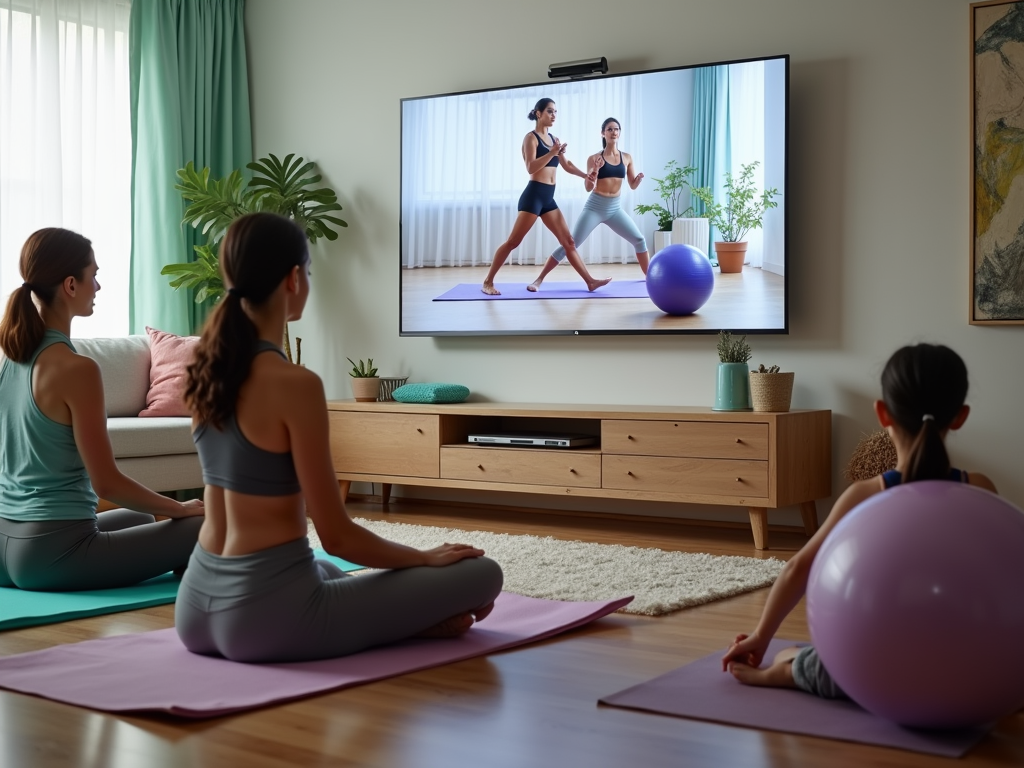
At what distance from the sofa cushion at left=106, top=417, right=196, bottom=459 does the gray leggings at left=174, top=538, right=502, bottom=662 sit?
7.75ft

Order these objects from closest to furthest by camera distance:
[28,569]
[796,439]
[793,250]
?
[28,569] < [796,439] < [793,250]

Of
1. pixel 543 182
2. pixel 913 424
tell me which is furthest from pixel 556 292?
pixel 913 424

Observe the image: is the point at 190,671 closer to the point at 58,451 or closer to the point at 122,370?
the point at 58,451

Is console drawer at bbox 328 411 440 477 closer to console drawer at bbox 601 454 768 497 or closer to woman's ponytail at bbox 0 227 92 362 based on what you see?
console drawer at bbox 601 454 768 497

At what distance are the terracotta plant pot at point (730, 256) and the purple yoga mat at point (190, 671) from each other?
2.20 metres

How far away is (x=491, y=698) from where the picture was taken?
2.16 m

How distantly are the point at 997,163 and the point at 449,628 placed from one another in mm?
2779

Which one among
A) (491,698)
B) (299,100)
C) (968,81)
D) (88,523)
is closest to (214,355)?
(491,698)

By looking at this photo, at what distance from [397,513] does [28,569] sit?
86.0 inches

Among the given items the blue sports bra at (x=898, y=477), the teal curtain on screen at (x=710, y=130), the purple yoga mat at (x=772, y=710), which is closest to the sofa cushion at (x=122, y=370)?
the teal curtain on screen at (x=710, y=130)

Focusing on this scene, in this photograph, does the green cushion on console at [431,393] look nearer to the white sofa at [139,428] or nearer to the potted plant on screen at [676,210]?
the white sofa at [139,428]

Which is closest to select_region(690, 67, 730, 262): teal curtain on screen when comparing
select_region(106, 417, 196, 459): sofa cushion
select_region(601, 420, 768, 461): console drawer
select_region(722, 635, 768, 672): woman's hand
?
select_region(601, 420, 768, 461): console drawer

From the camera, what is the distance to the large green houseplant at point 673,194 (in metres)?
4.62

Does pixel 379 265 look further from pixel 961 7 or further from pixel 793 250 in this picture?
pixel 961 7
